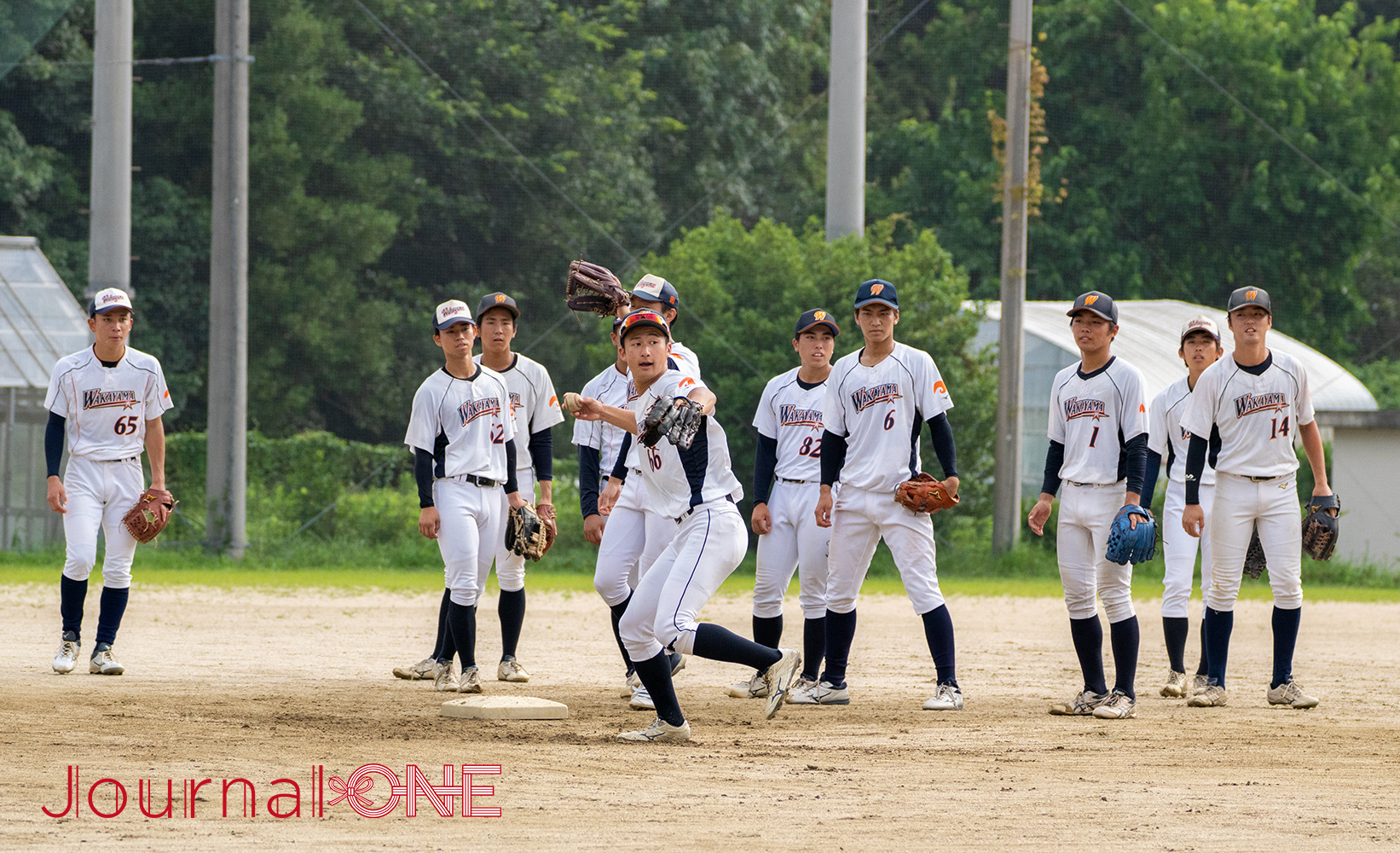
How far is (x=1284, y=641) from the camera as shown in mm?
8430

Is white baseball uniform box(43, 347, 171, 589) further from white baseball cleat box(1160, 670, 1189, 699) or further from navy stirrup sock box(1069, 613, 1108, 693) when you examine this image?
white baseball cleat box(1160, 670, 1189, 699)

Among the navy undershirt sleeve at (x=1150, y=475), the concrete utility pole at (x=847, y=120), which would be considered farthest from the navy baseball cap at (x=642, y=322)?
the concrete utility pole at (x=847, y=120)

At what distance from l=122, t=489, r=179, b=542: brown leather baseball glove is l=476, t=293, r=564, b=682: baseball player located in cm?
192

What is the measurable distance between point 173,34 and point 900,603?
662 inches

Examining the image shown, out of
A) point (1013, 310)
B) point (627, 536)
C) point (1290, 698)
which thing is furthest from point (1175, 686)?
point (1013, 310)

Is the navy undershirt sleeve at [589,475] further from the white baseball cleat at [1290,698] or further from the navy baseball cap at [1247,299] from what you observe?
the white baseball cleat at [1290,698]

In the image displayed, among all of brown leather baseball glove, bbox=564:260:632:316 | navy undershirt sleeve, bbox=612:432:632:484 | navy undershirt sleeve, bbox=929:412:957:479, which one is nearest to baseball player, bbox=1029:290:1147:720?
navy undershirt sleeve, bbox=929:412:957:479

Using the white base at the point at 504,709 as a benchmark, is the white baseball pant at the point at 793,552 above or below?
above

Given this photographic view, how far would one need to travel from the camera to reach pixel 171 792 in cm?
560

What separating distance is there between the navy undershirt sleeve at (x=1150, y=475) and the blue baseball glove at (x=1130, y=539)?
181mm

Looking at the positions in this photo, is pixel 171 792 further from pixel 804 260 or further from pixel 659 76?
pixel 659 76

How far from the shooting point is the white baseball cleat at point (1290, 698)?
8.34 m

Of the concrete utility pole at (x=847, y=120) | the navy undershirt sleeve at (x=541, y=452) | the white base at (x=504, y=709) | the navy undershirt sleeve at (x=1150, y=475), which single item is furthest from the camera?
the concrete utility pole at (x=847, y=120)

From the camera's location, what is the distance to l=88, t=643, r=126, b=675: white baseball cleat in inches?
349
